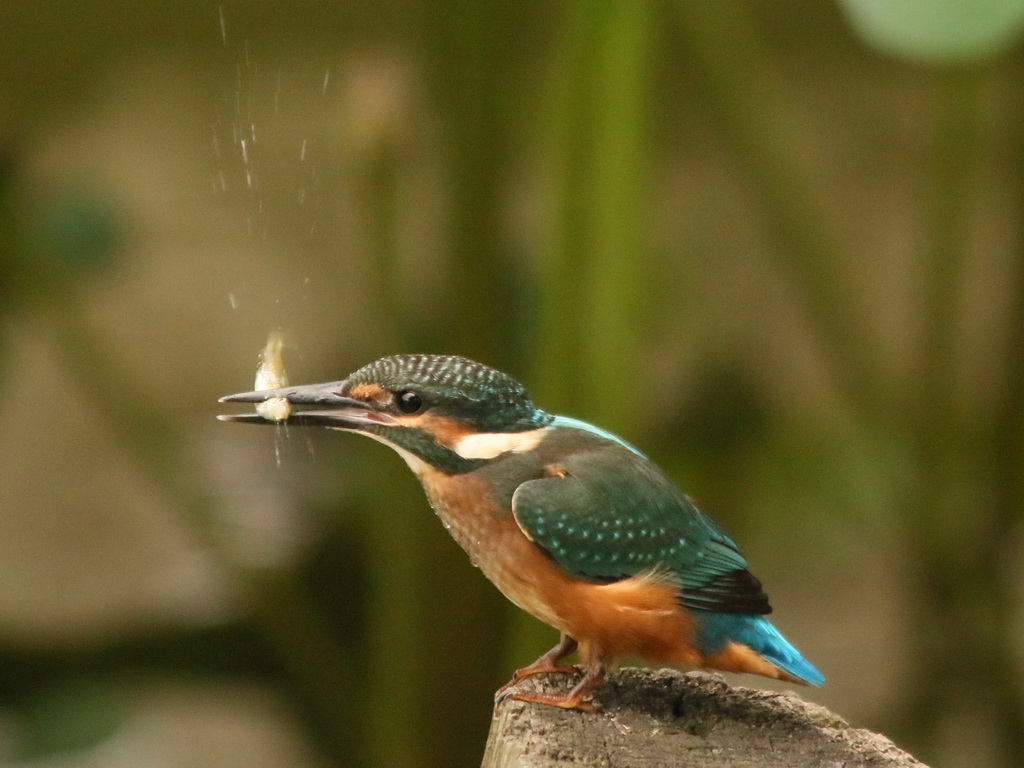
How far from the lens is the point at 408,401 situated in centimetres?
140

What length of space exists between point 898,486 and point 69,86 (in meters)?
2.42

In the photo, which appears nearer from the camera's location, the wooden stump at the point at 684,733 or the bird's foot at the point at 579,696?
the wooden stump at the point at 684,733

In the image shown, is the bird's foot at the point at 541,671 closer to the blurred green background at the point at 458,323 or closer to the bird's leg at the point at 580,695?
the bird's leg at the point at 580,695

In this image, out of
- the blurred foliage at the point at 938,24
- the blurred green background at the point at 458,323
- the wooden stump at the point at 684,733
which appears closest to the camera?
the wooden stump at the point at 684,733

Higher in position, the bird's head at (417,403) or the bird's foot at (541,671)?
the bird's head at (417,403)

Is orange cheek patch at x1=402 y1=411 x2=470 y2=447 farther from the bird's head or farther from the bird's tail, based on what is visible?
the bird's tail

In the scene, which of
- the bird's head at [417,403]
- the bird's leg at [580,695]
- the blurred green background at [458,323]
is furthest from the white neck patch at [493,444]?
the blurred green background at [458,323]

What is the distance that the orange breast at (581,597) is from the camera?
139cm

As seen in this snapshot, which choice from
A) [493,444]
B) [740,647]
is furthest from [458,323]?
[740,647]

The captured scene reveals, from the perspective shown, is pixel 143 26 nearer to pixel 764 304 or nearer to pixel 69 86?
pixel 69 86

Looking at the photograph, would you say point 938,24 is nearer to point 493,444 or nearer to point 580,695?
point 493,444

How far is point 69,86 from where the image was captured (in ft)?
12.3

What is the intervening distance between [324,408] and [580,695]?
1.28 feet

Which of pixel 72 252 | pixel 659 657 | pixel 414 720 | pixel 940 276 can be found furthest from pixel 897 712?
pixel 72 252
